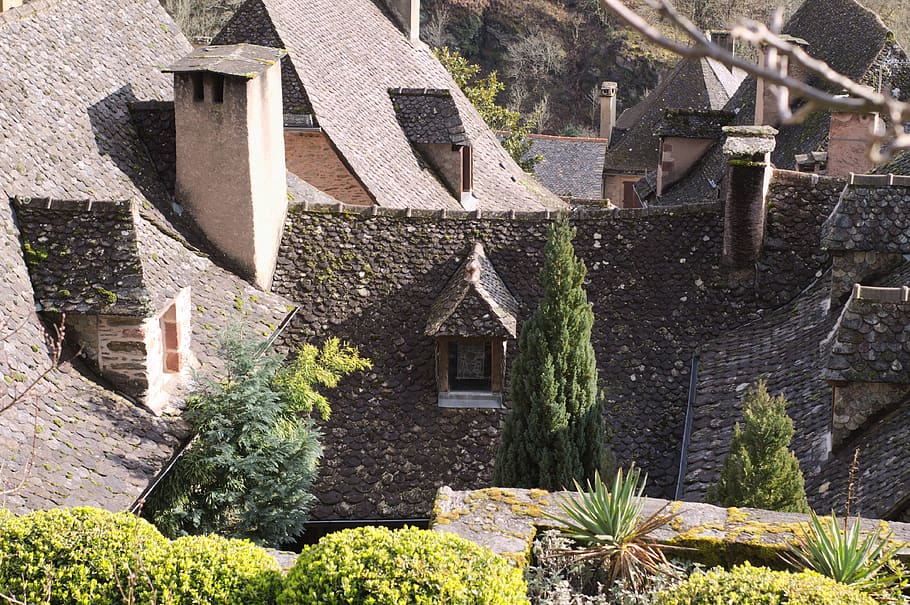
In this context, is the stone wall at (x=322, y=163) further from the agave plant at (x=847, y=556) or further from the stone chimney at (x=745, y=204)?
the agave plant at (x=847, y=556)

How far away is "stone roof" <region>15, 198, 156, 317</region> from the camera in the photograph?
10.3m

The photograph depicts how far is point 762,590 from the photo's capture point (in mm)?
5617

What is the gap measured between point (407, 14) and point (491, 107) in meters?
12.5

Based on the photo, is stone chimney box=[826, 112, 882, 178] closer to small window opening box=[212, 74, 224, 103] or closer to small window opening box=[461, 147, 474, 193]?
small window opening box=[461, 147, 474, 193]

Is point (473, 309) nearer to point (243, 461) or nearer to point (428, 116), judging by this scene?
point (243, 461)

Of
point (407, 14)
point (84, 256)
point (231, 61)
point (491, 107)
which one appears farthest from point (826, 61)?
point (84, 256)

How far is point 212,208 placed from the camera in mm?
13625

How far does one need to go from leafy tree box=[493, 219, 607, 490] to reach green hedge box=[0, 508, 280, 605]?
4972 mm

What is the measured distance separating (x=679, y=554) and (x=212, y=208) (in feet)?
28.6

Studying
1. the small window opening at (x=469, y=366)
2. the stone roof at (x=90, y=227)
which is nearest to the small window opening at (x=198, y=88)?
the stone roof at (x=90, y=227)

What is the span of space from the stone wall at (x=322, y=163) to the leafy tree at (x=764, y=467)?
10352mm

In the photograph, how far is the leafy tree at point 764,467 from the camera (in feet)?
31.1

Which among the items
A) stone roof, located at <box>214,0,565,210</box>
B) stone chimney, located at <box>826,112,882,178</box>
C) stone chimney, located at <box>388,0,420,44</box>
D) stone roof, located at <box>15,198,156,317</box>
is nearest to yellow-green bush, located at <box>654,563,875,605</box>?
stone roof, located at <box>15,198,156,317</box>

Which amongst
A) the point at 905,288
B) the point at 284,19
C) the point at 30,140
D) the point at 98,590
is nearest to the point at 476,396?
the point at 905,288
